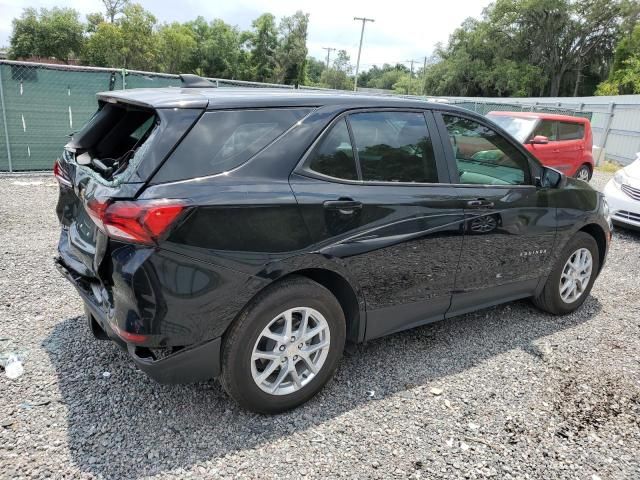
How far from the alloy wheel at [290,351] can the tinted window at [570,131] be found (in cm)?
981

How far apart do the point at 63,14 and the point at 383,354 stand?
222 feet

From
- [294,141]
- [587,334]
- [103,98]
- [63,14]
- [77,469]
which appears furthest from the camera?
[63,14]

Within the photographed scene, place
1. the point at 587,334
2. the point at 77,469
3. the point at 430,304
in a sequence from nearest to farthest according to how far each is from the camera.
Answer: the point at 77,469
the point at 430,304
the point at 587,334

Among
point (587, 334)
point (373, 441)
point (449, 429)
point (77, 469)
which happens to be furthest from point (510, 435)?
point (77, 469)

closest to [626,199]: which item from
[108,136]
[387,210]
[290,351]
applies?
[387,210]

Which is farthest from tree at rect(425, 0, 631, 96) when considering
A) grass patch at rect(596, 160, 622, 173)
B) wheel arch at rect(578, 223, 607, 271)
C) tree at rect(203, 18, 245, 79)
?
wheel arch at rect(578, 223, 607, 271)

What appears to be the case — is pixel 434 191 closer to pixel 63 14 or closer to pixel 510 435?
pixel 510 435

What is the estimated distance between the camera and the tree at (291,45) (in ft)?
208

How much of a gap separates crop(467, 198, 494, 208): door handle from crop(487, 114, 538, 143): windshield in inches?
279

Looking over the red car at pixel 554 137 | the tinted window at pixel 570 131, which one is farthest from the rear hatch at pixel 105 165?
the tinted window at pixel 570 131

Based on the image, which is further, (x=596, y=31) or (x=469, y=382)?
(x=596, y=31)

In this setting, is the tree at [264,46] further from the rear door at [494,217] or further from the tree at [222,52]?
Result: the rear door at [494,217]

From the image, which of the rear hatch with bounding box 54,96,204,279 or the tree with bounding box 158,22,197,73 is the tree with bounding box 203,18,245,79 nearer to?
the tree with bounding box 158,22,197,73

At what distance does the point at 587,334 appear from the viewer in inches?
163
